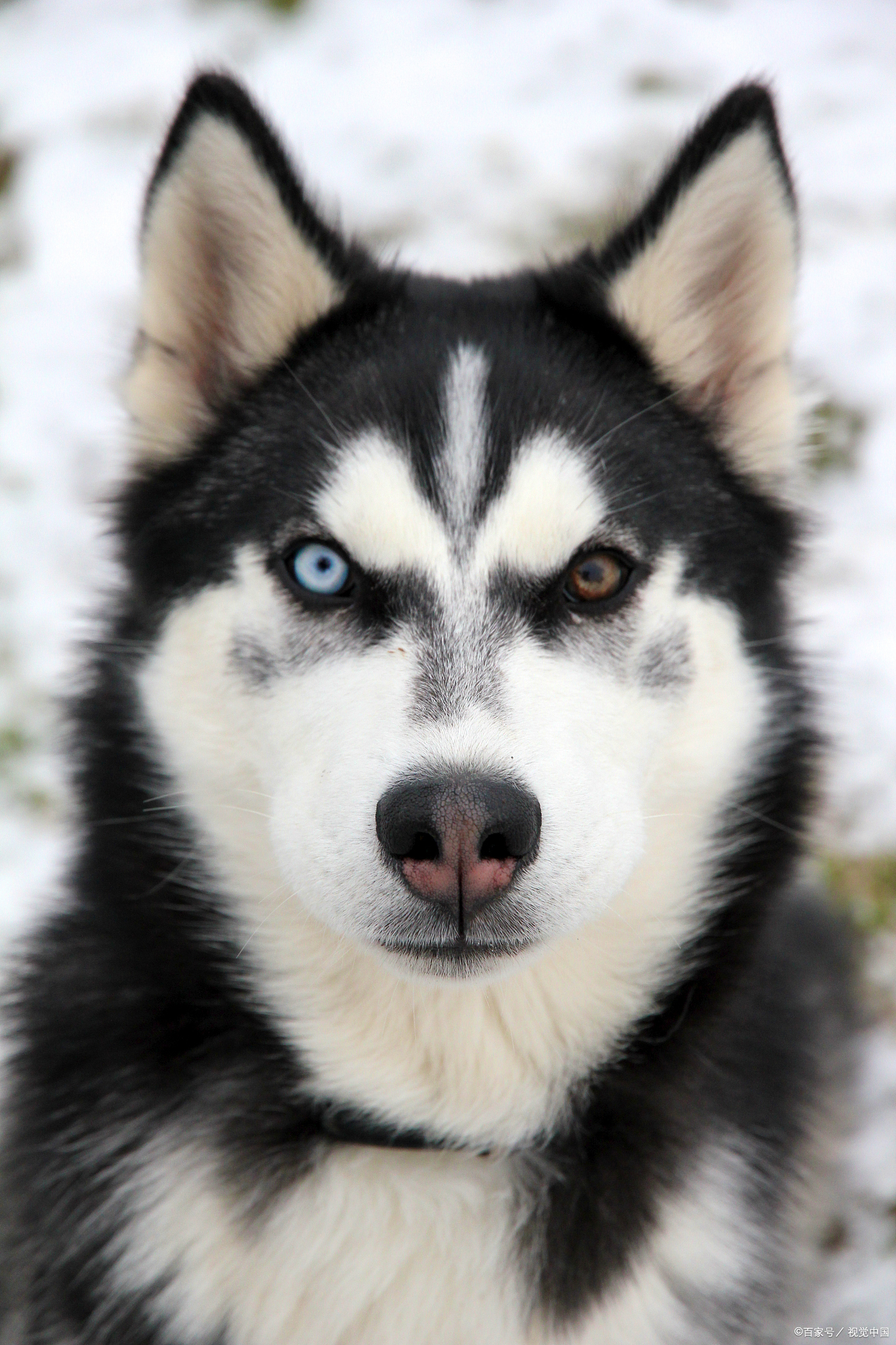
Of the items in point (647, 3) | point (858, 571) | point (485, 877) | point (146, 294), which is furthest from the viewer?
point (647, 3)

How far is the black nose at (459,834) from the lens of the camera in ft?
7.17

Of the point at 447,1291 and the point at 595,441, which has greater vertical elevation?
the point at 595,441

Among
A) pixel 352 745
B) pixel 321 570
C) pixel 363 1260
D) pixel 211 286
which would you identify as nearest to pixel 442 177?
pixel 211 286

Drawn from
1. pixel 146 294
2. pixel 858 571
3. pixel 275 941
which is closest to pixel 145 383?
pixel 146 294

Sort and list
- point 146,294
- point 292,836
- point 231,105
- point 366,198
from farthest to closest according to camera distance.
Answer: point 366,198 → point 146,294 → point 231,105 → point 292,836

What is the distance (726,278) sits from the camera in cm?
291

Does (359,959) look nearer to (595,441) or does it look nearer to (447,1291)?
(447,1291)

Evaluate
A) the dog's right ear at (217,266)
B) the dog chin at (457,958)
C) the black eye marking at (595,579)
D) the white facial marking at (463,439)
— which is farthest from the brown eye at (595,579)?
the dog's right ear at (217,266)

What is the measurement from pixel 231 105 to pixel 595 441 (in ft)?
3.23

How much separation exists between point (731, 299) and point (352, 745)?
1.37m

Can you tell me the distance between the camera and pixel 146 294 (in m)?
2.89

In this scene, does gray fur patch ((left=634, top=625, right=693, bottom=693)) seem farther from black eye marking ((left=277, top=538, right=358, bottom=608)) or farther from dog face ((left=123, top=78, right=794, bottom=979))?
black eye marking ((left=277, top=538, right=358, bottom=608))

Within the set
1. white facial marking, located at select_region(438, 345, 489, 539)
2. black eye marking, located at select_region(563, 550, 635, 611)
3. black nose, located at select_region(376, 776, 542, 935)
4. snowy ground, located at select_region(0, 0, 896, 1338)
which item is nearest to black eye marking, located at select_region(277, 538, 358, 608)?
white facial marking, located at select_region(438, 345, 489, 539)

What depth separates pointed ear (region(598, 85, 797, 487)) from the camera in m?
2.71
